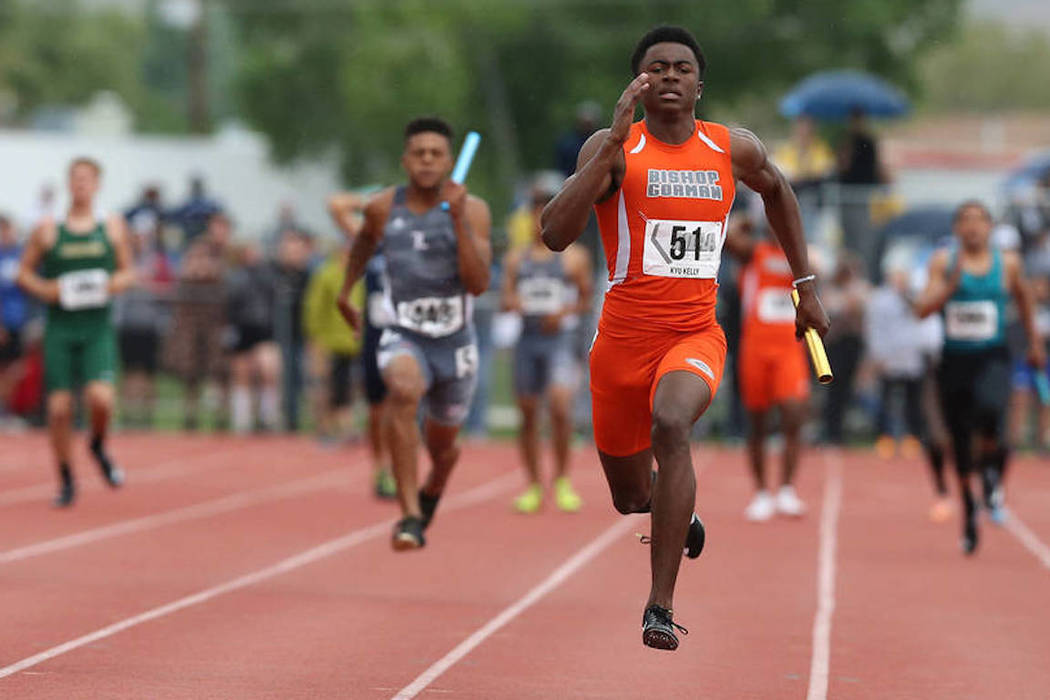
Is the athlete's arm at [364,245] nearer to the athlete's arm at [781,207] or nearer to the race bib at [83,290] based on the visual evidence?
the athlete's arm at [781,207]

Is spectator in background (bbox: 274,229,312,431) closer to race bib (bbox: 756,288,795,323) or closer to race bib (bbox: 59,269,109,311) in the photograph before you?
race bib (bbox: 59,269,109,311)

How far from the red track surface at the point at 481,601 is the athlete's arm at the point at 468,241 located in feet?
5.37

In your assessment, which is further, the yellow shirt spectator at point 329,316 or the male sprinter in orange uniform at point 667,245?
the yellow shirt spectator at point 329,316

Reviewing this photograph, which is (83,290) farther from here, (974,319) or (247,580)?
(974,319)

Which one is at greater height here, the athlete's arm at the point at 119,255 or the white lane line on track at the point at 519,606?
the athlete's arm at the point at 119,255

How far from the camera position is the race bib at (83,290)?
544 inches

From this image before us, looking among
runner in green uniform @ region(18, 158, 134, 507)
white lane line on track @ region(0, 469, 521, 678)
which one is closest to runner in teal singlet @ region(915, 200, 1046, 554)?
white lane line on track @ region(0, 469, 521, 678)

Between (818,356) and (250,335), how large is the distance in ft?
51.8

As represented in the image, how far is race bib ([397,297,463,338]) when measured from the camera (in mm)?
10695

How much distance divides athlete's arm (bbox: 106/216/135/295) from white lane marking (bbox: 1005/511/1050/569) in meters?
6.42

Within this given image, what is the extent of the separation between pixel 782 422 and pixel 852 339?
7.15 meters

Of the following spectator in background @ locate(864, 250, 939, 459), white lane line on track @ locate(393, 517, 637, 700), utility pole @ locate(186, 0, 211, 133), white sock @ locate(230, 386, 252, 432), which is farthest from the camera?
utility pole @ locate(186, 0, 211, 133)

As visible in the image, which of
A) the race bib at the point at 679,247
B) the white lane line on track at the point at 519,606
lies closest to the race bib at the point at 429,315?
the white lane line on track at the point at 519,606

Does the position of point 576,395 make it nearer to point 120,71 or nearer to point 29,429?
point 29,429
